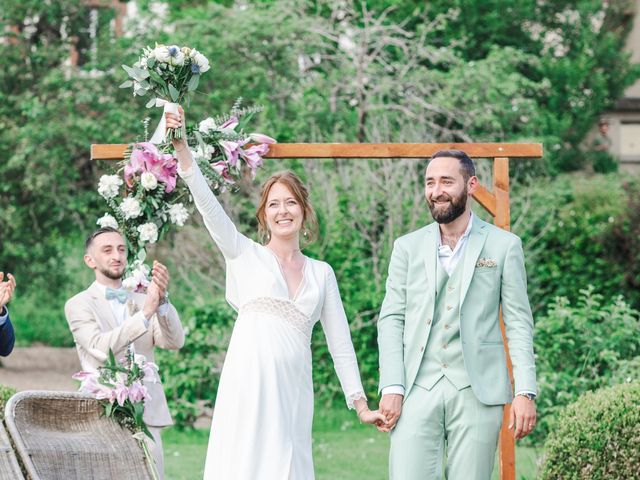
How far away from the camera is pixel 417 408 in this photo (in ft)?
15.3

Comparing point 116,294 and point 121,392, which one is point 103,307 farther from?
point 121,392

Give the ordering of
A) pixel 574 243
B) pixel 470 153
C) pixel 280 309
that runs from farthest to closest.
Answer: pixel 574 243 < pixel 470 153 < pixel 280 309

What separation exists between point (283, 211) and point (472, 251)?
866 mm

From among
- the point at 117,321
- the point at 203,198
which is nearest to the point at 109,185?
the point at 117,321

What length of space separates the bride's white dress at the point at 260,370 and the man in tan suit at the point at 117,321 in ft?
2.19

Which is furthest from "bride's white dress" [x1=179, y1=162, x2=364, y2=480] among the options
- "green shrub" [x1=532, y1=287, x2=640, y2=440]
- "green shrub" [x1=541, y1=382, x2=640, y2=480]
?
"green shrub" [x1=532, y1=287, x2=640, y2=440]

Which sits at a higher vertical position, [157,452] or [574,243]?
[574,243]

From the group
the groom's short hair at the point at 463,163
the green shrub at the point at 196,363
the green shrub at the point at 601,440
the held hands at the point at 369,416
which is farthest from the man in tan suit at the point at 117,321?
the green shrub at the point at 196,363

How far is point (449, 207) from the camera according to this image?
4723mm

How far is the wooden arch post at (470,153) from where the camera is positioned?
5.95 meters

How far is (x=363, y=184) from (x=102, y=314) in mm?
6494

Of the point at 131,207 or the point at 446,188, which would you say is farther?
the point at 131,207

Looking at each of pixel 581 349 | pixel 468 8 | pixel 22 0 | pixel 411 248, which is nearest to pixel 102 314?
pixel 411 248

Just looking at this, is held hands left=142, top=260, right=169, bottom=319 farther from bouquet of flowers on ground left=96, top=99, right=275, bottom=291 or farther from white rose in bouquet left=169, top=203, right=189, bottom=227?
white rose in bouquet left=169, top=203, right=189, bottom=227
